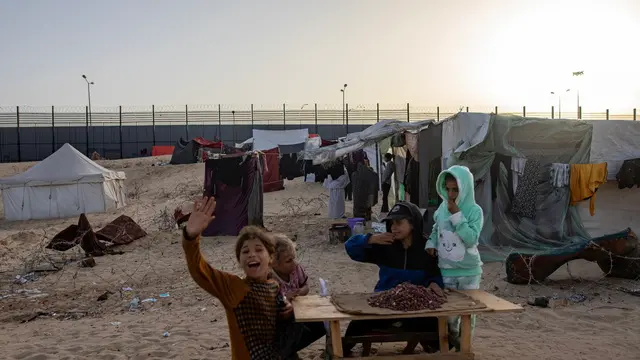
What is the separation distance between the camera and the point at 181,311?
256 inches

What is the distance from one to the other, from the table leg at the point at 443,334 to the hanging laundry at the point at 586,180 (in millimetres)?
6584

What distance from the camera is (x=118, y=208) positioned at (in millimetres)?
19266

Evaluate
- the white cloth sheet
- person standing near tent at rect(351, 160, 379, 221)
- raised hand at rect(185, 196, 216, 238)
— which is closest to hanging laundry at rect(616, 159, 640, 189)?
person standing near tent at rect(351, 160, 379, 221)

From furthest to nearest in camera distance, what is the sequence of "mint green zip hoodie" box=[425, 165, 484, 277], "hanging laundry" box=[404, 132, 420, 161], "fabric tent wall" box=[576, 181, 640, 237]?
"hanging laundry" box=[404, 132, 420, 161]
"fabric tent wall" box=[576, 181, 640, 237]
"mint green zip hoodie" box=[425, 165, 484, 277]

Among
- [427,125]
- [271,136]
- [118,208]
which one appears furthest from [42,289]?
[271,136]

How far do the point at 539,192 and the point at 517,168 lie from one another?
0.59 metres

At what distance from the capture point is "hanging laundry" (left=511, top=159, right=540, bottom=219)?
962cm

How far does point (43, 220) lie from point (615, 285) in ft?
51.1

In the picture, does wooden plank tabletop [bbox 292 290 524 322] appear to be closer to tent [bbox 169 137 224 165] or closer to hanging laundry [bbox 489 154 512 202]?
hanging laundry [bbox 489 154 512 202]

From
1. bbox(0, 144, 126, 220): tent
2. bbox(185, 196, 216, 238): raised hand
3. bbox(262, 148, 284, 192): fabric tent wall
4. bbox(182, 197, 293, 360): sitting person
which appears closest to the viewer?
bbox(185, 196, 216, 238): raised hand

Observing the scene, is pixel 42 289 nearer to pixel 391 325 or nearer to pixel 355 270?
pixel 355 270

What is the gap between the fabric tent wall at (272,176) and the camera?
2245cm

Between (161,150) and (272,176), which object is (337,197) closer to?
(272,176)

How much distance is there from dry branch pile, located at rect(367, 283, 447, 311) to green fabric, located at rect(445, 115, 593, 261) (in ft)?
19.9
